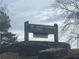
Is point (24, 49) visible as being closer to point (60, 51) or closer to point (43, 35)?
point (43, 35)

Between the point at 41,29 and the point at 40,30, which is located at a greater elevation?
the point at 41,29

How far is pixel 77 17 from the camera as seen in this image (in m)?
A: 31.1

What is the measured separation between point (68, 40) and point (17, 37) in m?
38.7

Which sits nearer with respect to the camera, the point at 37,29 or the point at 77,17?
the point at 77,17

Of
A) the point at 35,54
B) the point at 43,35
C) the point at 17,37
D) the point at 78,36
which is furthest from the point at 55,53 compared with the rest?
the point at 17,37

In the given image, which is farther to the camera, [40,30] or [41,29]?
[41,29]

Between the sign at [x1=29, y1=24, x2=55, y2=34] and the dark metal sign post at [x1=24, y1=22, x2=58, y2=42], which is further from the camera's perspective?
the sign at [x1=29, y1=24, x2=55, y2=34]

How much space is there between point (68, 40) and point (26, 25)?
9.19 metres

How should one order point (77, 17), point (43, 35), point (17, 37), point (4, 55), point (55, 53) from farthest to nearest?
point (17, 37) → point (43, 35) → point (4, 55) → point (55, 53) → point (77, 17)

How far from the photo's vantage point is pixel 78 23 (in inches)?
1241

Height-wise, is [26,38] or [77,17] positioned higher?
[77,17]

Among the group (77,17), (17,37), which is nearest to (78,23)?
(77,17)

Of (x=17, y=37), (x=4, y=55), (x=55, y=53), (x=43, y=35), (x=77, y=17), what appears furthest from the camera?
(x=17, y=37)

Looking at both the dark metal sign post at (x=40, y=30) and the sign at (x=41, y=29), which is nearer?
the dark metal sign post at (x=40, y=30)
